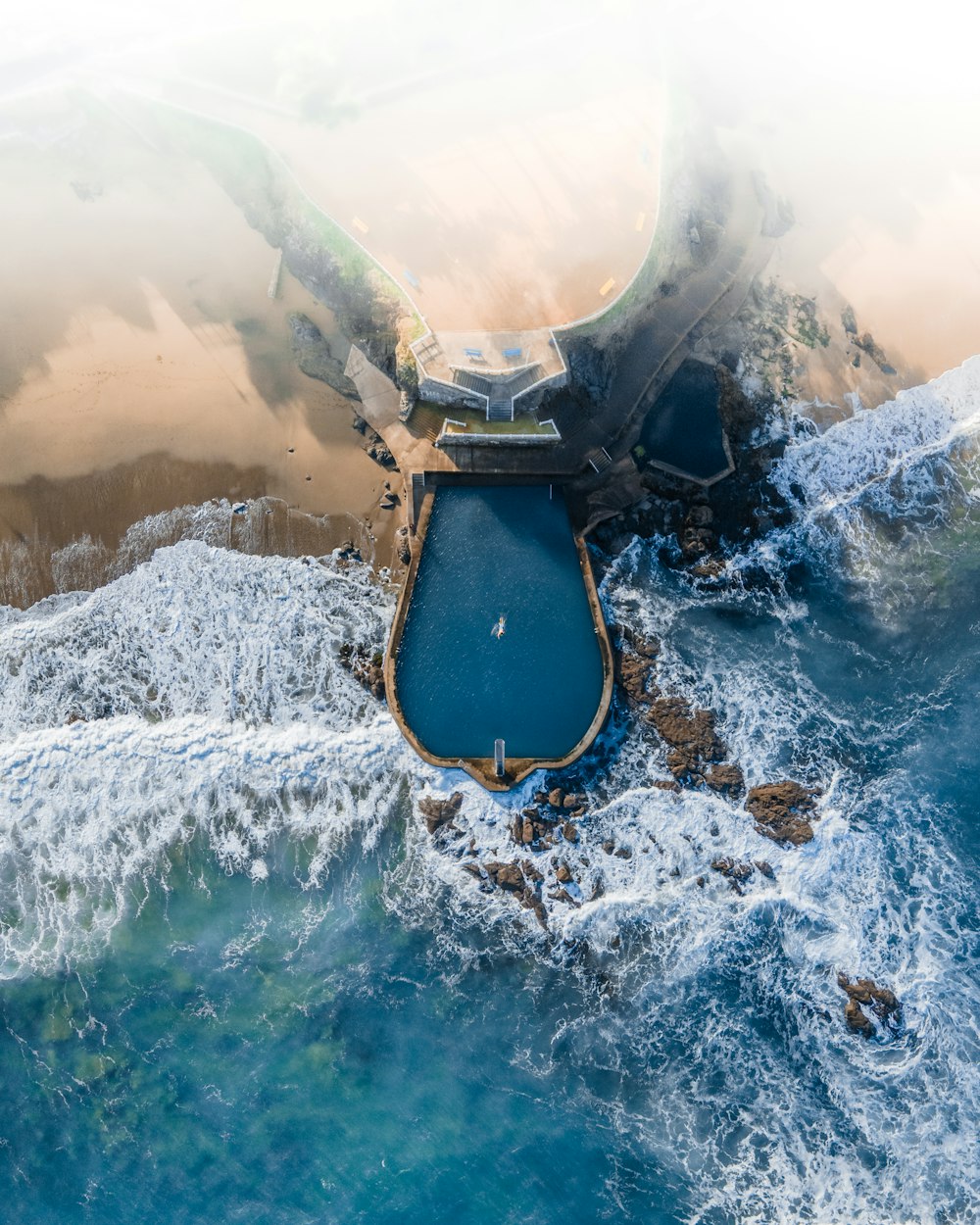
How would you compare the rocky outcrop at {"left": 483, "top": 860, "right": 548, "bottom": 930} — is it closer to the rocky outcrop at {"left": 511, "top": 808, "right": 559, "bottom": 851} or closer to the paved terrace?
the rocky outcrop at {"left": 511, "top": 808, "right": 559, "bottom": 851}

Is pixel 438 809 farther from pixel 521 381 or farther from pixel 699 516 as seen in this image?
pixel 521 381

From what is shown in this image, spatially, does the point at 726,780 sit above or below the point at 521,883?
above

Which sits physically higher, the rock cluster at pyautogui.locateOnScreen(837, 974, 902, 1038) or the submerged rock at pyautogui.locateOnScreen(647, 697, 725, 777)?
the submerged rock at pyautogui.locateOnScreen(647, 697, 725, 777)

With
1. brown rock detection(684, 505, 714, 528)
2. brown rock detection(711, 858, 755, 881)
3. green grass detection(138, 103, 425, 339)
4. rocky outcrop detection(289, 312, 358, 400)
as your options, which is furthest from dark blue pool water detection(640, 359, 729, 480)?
brown rock detection(711, 858, 755, 881)

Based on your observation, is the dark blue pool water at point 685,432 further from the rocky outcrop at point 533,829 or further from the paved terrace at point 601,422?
the rocky outcrop at point 533,829

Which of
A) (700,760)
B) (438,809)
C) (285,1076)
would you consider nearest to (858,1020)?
(700,760)
